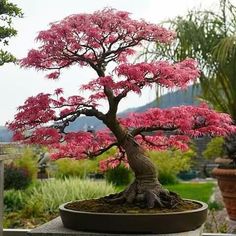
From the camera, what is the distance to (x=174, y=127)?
2.69m

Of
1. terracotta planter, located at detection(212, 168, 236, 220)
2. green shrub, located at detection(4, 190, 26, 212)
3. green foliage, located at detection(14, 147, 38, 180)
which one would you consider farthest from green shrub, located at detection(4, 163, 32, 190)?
terracotta planter, located at detection(212, 168, 236, 220)

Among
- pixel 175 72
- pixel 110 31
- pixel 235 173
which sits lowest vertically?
pixel 235 173

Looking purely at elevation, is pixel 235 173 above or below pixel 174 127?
below

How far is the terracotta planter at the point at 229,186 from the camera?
5.61m

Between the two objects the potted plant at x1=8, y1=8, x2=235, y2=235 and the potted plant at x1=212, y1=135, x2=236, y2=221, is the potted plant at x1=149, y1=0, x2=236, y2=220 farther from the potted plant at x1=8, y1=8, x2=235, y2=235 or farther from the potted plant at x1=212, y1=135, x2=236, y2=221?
the potted plant at x1=8, y1=8, x2=235, y2=235

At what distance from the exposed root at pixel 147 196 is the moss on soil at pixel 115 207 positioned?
0.09 ft

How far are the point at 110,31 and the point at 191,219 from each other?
929 mm

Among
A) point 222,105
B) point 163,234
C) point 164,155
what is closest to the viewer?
point 163,234

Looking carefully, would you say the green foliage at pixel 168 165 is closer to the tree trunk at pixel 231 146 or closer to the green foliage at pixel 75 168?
the green foliage at pixel 75 168

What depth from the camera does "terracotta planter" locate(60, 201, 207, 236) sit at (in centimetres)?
239

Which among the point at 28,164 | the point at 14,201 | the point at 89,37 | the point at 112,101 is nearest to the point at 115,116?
the point at 112,101

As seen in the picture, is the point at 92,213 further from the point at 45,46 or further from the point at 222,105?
the point at 222,105

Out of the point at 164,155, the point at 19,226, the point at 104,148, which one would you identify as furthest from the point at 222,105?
the point at 164,155

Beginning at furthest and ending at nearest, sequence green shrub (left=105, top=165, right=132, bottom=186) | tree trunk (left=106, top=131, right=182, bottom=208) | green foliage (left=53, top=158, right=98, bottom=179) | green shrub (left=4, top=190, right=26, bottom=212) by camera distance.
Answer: green foliage (left=53, top=158, right=98, bottom=179) → green shrub (left=105, top=165, right=132, bottom=186) → green shrub (left=4, top=190, right=26, bottom=212) → tree trunk (left=106, top=131, right=182, bottom=208)
